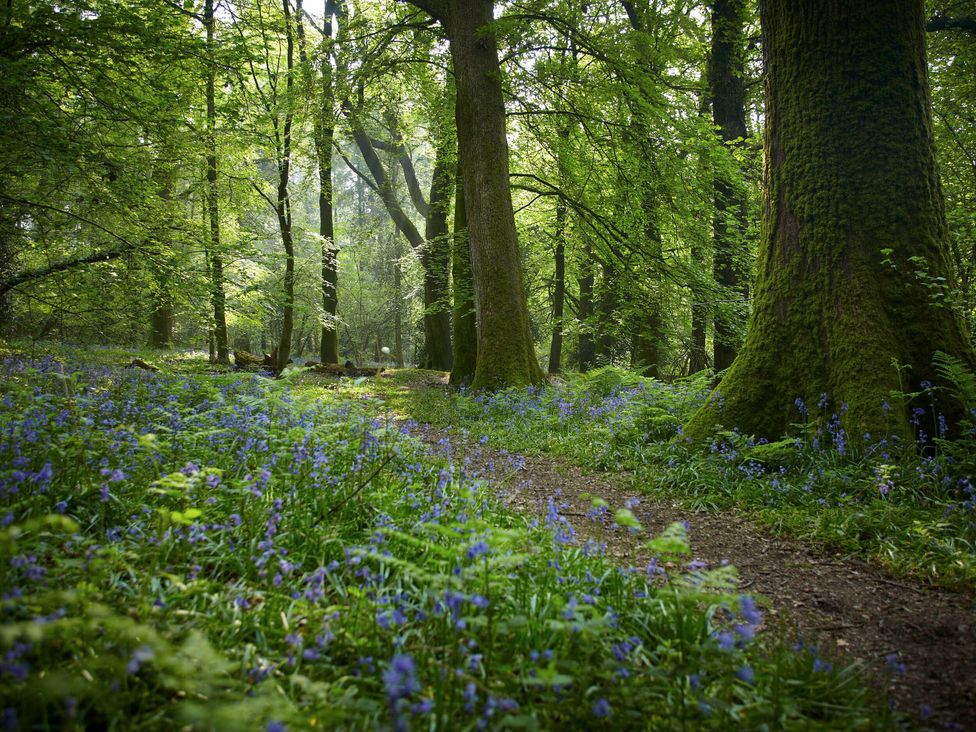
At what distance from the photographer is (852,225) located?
470 centimetres

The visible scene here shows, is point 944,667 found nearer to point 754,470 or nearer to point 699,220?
point 754,470

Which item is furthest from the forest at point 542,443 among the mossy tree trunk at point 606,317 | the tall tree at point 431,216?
the tall tree at point 431,216

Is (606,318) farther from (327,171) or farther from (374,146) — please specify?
(374,146)

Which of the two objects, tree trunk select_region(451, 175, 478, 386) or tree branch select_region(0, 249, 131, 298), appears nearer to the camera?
tree branch select_region(0, 249, 131, 298)

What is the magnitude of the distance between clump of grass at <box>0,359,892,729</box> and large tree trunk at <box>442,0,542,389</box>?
6919 millimetres

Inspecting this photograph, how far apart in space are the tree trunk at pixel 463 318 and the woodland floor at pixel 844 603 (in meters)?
7.67

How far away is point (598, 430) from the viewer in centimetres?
638

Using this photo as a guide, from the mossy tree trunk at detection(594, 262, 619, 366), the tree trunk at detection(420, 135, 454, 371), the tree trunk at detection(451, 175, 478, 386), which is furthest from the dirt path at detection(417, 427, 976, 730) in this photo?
the tree trunk at detection(420, 135, 454, 371)

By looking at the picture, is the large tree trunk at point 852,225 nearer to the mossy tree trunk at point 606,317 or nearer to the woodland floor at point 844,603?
the woodland floor at point 844,603

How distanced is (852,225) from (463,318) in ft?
28.9

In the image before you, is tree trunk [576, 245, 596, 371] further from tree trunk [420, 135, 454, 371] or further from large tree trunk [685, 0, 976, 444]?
large tree trunk [685, 0, 976, 444]

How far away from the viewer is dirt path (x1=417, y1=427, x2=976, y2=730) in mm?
2121

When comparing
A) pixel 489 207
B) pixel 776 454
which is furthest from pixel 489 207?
pixel 776 454

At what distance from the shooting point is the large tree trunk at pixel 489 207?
33.2 feet
